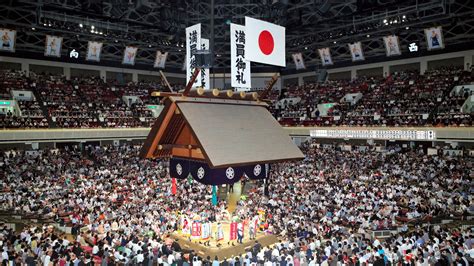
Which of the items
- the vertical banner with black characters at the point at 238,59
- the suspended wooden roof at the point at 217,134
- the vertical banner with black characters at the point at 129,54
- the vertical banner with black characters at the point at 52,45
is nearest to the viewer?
the suspended wooden roof at the point at 217,134

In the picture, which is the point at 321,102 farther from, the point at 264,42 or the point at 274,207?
the point at 264,42

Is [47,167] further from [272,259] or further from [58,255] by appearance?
[272,259]

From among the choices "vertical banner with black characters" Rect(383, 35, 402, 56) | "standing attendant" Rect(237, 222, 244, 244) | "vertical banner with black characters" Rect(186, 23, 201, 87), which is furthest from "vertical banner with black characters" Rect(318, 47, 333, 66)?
"standing attendant" Rect(237, 222, 244, 244)

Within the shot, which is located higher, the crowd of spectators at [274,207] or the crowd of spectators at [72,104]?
the crowd of spectators at [72,104]

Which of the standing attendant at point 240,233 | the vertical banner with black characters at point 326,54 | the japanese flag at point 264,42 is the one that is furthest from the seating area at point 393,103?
the standing attendant at point 240,233

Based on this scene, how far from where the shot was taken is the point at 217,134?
871cm

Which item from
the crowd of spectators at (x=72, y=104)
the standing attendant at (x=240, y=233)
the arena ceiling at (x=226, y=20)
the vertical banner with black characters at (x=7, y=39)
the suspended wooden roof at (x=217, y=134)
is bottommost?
the standing attendant at (x=240, y=233)

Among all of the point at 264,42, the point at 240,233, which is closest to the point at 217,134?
the point at 264,42

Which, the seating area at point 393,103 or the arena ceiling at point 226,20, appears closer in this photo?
the arena ceiling at point 226,20

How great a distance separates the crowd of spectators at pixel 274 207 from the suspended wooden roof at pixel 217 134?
2654 mm

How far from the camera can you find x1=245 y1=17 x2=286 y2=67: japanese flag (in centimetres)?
877

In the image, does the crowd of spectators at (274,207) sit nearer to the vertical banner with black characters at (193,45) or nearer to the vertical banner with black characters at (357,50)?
the vertical banner with black characters at (193,45)

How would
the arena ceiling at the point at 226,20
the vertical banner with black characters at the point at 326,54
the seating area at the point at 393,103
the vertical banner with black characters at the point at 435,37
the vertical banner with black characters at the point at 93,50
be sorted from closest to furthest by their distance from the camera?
the arena ceiling at the point at 226,20
the seating area at the point at 393,103
the vertical banner with black characters at the point at 435,37
the vertical banner with black characters at the point at 93,50
the vertical banner with black characters at the point at 326,54

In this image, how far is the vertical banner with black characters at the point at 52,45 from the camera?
2156 centimetres
